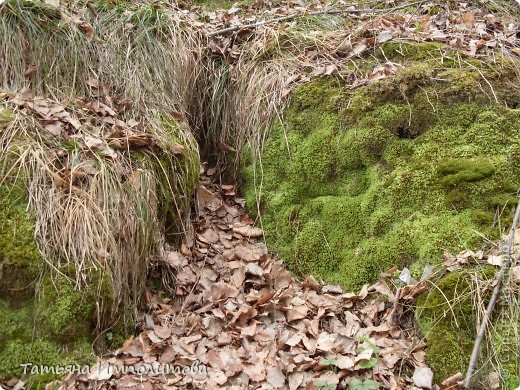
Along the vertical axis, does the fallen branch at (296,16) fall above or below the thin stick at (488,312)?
above

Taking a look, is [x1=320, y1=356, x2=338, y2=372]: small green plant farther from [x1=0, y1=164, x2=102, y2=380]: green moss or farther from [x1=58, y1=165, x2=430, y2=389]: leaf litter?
[x1=0, y1=164, x2=102, y2=380]: green moss

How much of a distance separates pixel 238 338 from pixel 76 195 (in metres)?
1.38

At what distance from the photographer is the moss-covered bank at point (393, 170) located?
3.20 metres

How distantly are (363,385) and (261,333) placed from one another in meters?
0.77

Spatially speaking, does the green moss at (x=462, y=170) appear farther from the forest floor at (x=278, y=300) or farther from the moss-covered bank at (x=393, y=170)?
the forest floor at (x=278, y=300)

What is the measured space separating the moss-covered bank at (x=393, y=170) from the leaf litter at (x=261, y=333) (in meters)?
0.19

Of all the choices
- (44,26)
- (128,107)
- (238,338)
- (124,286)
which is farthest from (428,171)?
(44,26)

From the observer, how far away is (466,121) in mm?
3514

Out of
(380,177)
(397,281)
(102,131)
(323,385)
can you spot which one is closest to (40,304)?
(102,131)

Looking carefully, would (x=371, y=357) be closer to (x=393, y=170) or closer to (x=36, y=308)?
(x=393, y=170)

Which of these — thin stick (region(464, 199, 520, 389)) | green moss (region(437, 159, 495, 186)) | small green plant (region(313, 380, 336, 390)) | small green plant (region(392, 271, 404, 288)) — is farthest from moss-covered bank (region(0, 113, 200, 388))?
green moss (region(437, 159, 495, 186))

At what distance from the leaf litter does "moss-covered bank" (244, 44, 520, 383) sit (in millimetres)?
186

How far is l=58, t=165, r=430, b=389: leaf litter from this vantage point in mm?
2768

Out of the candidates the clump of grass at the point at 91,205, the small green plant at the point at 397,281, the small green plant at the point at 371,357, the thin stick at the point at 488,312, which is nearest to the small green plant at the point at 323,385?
the small green plant at the point at 371,357
